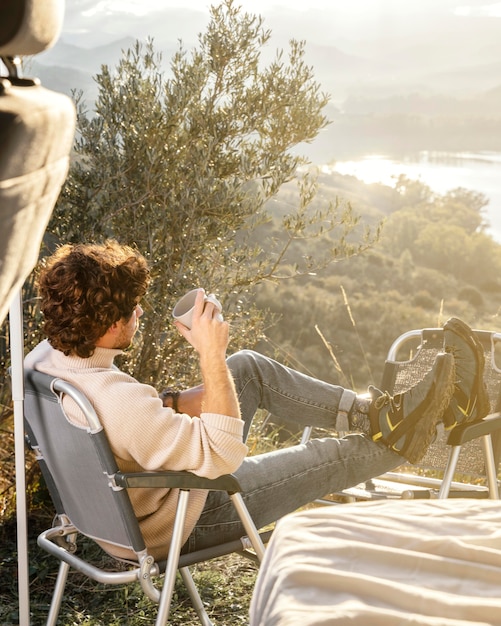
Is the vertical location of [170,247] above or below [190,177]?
below

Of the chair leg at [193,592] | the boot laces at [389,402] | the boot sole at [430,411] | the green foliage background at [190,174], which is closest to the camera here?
the chair leg at [193,592]

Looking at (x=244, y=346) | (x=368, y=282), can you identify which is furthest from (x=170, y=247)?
(x=368, y=282)

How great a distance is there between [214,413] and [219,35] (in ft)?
8.43

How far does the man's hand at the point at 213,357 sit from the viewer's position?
7.19 feet

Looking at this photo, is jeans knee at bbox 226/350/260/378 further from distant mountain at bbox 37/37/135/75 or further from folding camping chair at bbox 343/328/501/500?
distant mountain at bbox 37/37/135/75

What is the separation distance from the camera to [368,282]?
13578mm

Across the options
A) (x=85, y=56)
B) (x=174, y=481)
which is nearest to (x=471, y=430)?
(x=174, y=481)

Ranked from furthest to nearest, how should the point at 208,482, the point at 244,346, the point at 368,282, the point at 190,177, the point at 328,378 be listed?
the point at 368,282 → the point at 328,378 → the point at 244,346 → the point at 190,177 → the point at 208,482

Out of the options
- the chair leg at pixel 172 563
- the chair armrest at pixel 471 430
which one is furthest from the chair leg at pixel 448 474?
the chair leg at pixel 172 563

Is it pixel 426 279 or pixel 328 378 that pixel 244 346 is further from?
pixel 426 279

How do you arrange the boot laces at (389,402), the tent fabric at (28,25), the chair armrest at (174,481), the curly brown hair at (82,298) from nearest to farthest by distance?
the tent fabric at (28,25) < the chair armrest at (174,481) < the curly brown hair at (82,298) < the boot laces at (389,402)

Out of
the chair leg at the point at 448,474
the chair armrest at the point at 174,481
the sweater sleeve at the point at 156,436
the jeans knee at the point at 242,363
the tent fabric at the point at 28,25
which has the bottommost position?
the chair leg at the point at 448,474

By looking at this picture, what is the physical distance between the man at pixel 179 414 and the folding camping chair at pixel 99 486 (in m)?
0.06

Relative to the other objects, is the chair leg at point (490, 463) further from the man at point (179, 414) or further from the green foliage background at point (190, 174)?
the green foliage background at point (190, 174)
